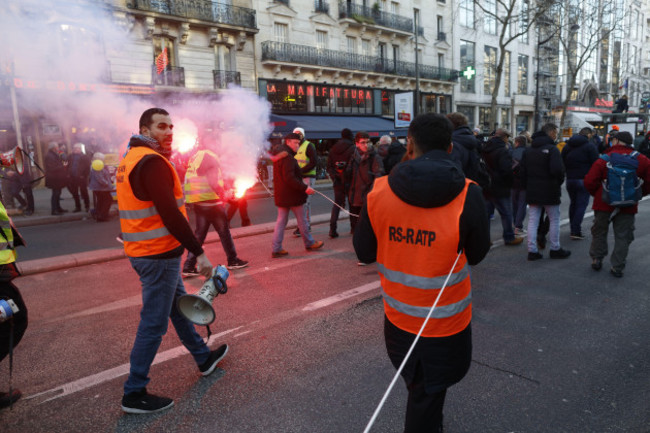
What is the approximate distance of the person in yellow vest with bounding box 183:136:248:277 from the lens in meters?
5.21

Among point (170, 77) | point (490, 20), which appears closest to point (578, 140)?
point (170, 77)

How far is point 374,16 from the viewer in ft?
91.9

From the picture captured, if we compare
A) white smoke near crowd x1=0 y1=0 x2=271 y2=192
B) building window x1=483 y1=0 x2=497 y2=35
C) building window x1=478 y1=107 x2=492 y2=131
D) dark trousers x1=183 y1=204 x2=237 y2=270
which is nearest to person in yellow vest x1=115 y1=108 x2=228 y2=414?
dark trousers x1=183 y1=204 x2=237 y2=270

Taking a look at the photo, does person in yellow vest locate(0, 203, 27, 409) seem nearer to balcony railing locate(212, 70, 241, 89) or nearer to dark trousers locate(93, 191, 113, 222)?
dark trousers locate(93, 191, 113, 222)

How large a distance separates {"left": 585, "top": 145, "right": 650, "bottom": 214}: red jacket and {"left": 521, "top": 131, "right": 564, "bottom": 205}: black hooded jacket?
0.52m

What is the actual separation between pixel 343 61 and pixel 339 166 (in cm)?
2059

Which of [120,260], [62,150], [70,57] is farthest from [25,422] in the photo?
[62,150]

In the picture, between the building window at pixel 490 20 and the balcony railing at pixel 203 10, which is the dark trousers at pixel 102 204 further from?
the building window at pixel 490 20

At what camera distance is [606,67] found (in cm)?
4741

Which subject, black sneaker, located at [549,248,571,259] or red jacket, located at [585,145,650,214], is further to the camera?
black sneaker, located at [549,248,571,259]

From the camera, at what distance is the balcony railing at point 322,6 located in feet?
82.4

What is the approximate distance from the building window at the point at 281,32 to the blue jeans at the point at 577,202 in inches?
785

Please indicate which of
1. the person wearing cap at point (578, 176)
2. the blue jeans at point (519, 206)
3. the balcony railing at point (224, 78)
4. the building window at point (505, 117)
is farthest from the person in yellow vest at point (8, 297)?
the building window at point (505, 117)

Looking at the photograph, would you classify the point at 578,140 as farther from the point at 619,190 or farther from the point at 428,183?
the point at 428,183
